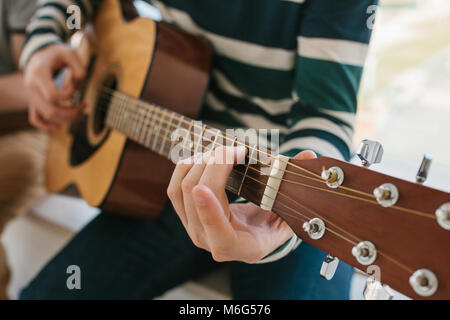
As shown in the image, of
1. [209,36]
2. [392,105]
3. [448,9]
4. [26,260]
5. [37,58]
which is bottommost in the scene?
[26,260]

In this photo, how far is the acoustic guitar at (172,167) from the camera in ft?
1.04

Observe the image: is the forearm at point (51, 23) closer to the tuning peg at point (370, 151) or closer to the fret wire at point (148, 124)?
the fret wire at point (148, 124)

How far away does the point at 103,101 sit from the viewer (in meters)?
0.79

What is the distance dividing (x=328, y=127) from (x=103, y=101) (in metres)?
0.50

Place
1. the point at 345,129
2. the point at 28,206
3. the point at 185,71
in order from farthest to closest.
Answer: the point at 28,206, the point at 185,71, the point at 345,129

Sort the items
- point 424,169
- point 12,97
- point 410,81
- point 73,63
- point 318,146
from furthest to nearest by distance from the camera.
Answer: point 410,81 < point 12,97 < point 73,63 < point 318,146 < point 424,169

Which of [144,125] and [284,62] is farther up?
[284,62]

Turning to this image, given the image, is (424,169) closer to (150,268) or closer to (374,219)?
(374,219)

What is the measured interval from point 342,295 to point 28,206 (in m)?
0.91

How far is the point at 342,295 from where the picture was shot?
2.02ft

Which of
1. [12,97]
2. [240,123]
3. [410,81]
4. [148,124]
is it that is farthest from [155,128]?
[410,81]

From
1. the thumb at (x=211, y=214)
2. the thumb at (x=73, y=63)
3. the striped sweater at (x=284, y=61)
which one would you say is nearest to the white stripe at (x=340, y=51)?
the striped sweater at (x=284, y=61)
